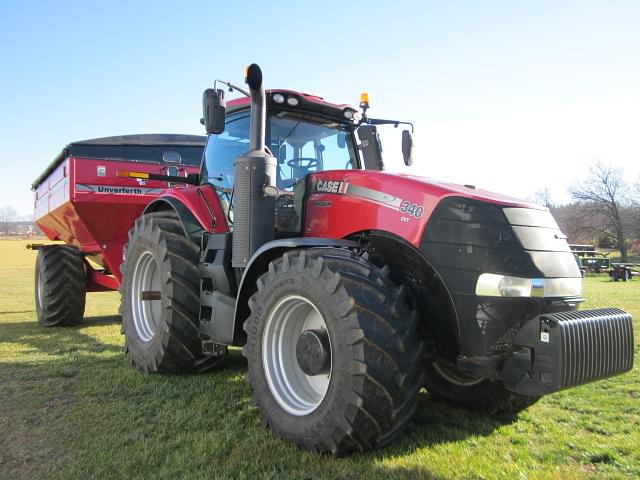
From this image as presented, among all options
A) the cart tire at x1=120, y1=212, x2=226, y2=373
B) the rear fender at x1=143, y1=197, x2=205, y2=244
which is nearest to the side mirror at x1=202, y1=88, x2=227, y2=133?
the rear fender at x1=143, y1=197, x2=205, y2=244

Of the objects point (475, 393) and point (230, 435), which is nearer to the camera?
point (230, 435)

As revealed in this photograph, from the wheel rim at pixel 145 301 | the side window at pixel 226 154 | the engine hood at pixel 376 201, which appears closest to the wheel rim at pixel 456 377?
the engine hood at pixel 376 201

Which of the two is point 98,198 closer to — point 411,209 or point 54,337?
point 54,337

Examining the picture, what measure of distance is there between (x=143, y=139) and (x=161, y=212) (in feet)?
10.6

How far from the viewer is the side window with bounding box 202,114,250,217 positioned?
4.55 metres

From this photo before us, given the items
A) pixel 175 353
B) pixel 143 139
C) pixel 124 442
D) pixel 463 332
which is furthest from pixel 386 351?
pixel 143 139

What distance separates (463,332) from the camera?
9.64ft

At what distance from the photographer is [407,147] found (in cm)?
481

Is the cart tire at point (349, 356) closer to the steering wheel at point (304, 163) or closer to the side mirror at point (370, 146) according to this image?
the steering wheel at point (304, 163)

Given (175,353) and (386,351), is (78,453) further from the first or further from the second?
(386,351)

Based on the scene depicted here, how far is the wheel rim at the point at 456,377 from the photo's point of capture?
12.0 feet

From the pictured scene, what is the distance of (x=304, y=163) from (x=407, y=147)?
39.7 inches

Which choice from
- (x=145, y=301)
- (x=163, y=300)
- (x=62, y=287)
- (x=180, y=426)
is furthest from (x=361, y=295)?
(x=62, y=287)

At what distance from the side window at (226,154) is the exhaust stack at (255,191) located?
0.59 meters
